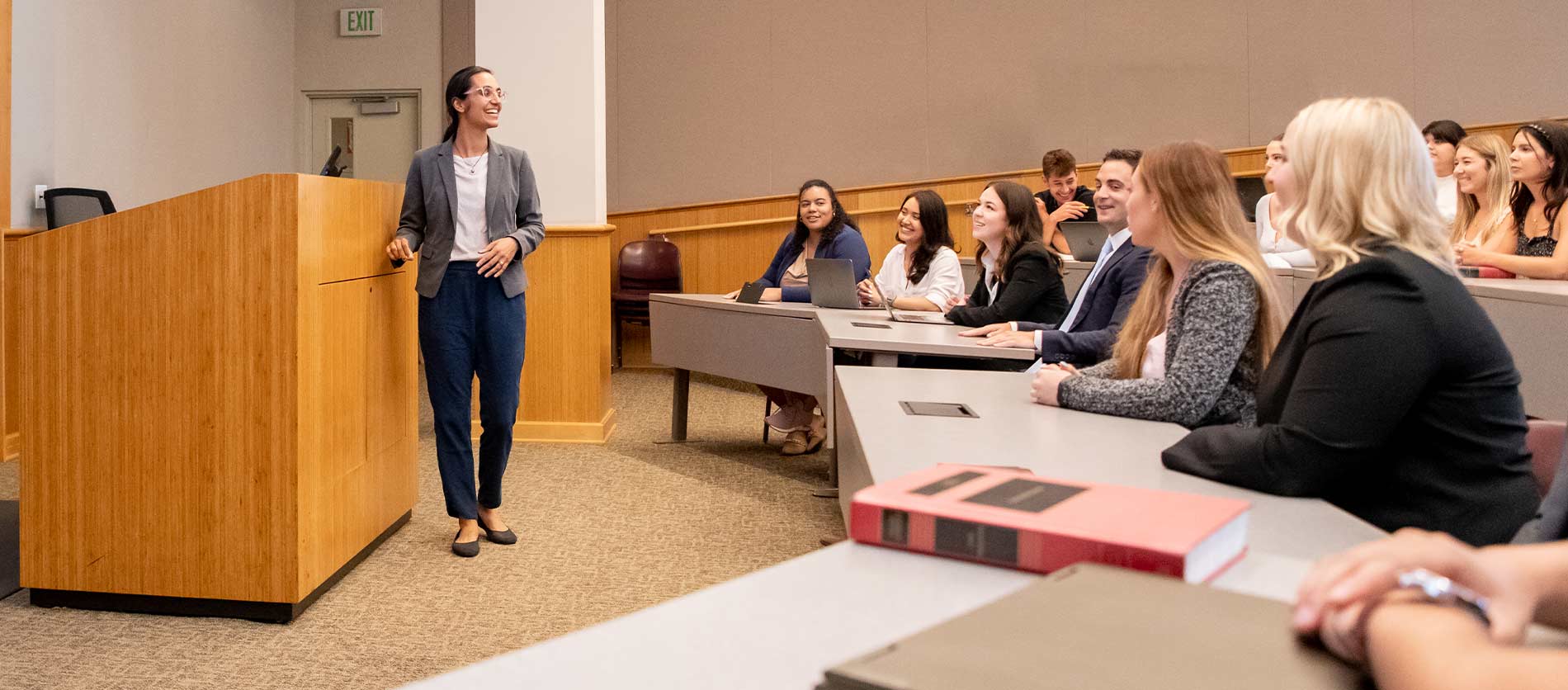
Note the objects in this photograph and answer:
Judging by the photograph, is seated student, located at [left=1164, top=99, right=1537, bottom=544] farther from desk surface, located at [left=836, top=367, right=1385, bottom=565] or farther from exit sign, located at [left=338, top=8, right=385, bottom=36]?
exit sign, located at [left=338, top=8, right=385, bottom=36]

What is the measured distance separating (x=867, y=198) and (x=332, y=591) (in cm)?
563

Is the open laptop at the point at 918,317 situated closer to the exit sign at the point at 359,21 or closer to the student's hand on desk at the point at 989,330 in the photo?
the student's hand on desk at the point at 989,330

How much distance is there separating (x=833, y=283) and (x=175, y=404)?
8.60 ft

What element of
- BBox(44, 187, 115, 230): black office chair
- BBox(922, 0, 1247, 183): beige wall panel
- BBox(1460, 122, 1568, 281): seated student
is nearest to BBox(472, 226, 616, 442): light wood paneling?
BBox(44, 187, 115, 230): black office chair

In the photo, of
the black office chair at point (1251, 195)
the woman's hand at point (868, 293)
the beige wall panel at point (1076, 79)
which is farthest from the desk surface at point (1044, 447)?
the beige wall panel at point (1076, 79)

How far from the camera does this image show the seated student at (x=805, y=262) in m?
5.33

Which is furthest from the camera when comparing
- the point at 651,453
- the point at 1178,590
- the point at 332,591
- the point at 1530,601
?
the point at 651,453

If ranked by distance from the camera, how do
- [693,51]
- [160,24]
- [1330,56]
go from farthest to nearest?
1. [693,51]
2. [1330,56]
3. [160,24]

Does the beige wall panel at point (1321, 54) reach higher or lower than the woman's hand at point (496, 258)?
higher

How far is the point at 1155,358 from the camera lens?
2.32 meters

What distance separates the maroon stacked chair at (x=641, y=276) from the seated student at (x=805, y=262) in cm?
255

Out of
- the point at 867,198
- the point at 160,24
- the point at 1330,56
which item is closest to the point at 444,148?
the point at 160,24

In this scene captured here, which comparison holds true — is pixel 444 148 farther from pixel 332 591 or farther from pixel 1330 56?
pixel 1330 56

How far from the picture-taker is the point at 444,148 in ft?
11.9
